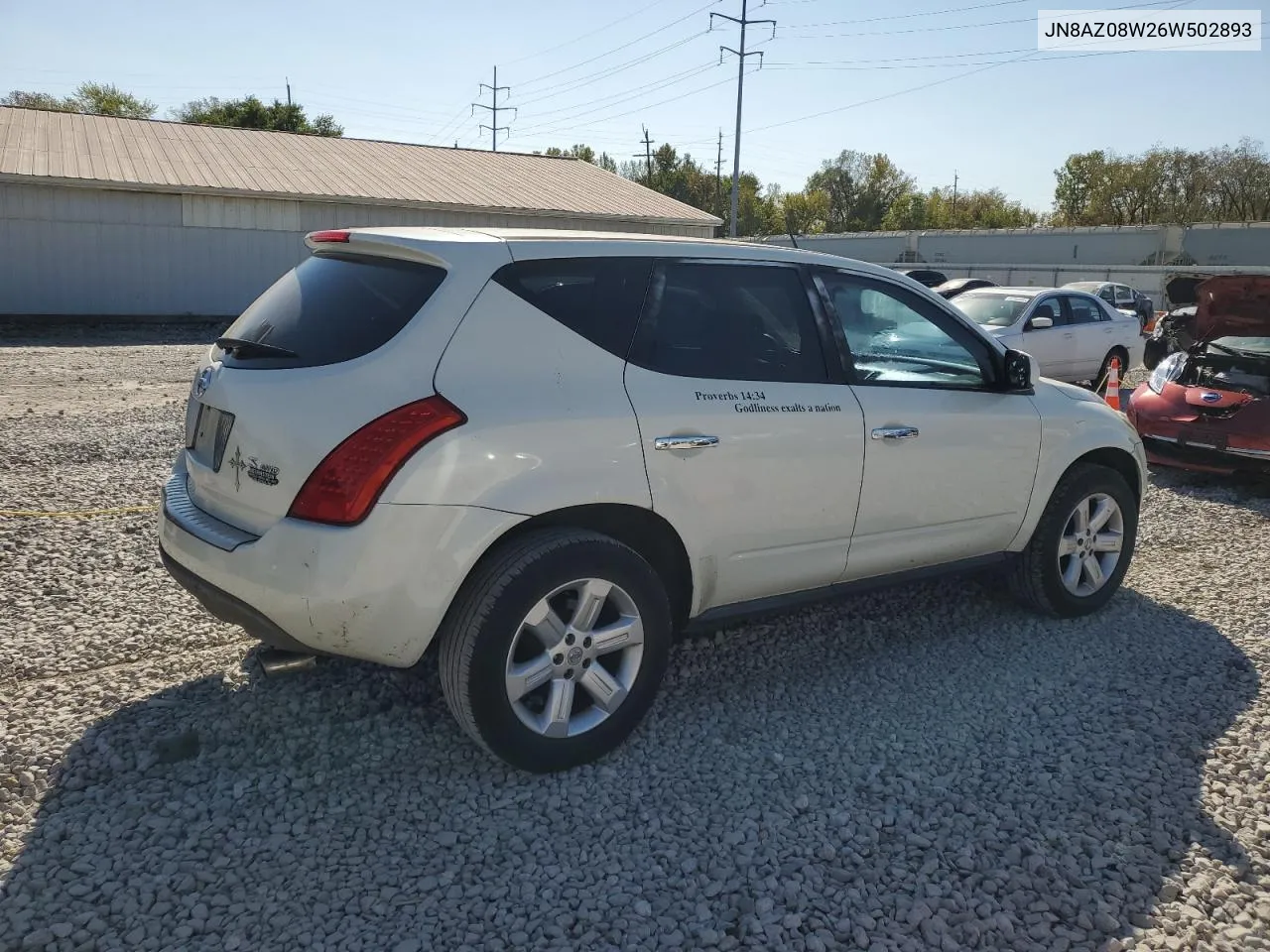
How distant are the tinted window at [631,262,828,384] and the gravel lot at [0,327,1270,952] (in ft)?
4.49

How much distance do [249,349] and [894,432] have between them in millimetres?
2538

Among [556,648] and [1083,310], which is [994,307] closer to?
[1083,310]

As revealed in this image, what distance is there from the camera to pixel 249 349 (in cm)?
337

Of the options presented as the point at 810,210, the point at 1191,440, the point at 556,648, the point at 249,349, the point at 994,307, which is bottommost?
the point at 556,648

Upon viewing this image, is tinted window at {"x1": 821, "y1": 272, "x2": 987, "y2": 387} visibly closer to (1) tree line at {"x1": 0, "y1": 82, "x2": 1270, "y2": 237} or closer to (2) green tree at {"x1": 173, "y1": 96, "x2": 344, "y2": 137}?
(1) tree line at {"x1": 0, "y1": 82, "x2": 1270, "y2": 237}

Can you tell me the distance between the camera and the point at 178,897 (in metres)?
2.64

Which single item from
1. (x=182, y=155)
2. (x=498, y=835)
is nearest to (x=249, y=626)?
(x=498, y=835)

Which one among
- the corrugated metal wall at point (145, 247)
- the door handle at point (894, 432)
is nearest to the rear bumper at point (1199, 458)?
the door handle at point (894, 432)

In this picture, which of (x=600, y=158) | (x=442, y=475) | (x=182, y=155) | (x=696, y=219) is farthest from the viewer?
(x=600, y=158)

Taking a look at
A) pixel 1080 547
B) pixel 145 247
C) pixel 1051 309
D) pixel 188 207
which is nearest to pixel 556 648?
pixel 1080 547

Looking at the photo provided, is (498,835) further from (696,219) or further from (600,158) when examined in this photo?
(600,158)

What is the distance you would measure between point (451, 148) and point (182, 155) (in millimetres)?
9294

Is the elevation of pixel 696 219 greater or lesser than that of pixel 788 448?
greater

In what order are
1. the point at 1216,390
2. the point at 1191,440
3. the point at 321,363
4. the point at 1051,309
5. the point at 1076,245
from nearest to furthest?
the point at 321,363, the point at 1191,440, the point at 1216,390, the point at 1051,309, the point at 1076,245
